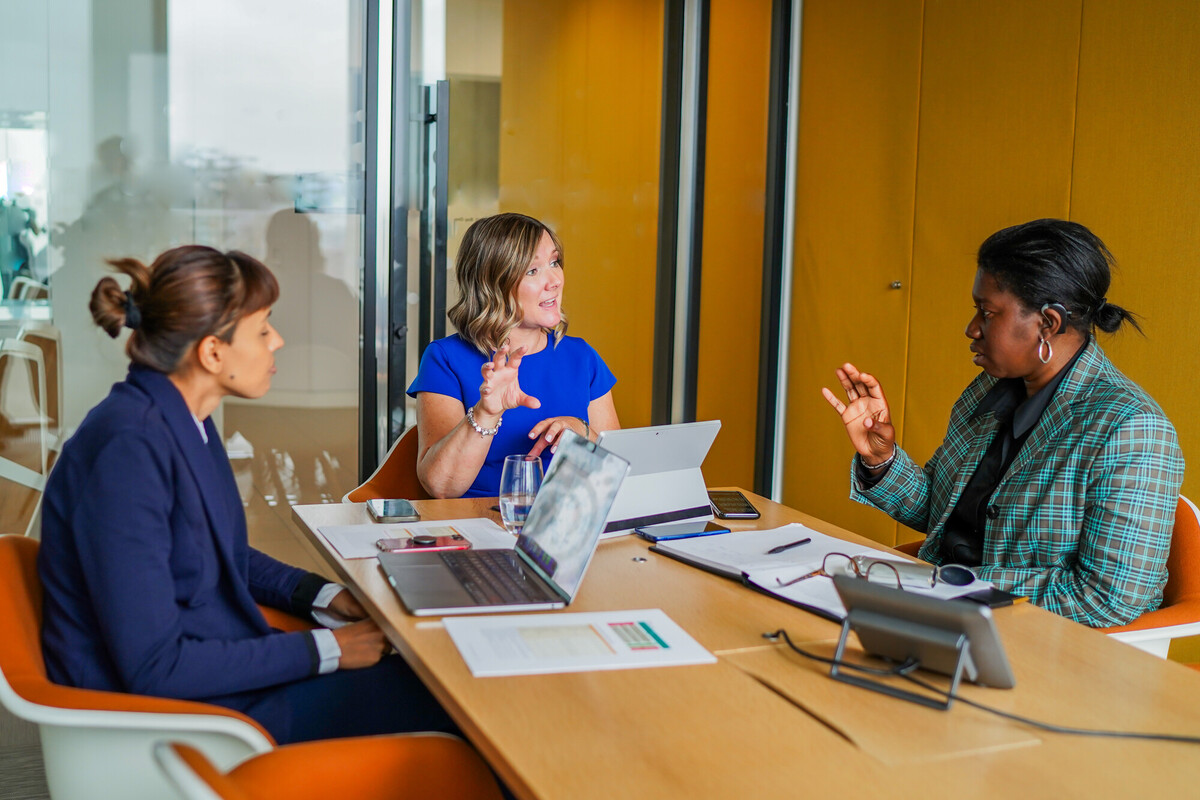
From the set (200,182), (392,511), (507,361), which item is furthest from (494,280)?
Result: (200,182)

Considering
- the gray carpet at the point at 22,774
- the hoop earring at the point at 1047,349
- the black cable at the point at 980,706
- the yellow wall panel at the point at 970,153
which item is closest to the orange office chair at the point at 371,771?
the black cable at the point at 980,706

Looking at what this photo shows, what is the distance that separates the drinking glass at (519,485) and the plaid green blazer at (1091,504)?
2.91ft

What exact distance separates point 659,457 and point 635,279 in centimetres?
250

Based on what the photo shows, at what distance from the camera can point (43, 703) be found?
4.47 feet

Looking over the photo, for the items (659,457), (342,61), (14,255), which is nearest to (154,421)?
(659,457)

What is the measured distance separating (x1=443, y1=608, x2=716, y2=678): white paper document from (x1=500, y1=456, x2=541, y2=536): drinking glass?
516 mm

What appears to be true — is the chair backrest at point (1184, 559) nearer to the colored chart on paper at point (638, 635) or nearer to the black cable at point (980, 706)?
the black cable at point (980, 706)

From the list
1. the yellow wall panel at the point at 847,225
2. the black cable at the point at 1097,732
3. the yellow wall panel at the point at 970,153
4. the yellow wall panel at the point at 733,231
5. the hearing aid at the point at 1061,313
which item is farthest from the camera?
the yellow wall panel at the point at 733,231

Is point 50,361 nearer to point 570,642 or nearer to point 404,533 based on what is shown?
point 404,533

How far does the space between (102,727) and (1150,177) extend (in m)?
2.88

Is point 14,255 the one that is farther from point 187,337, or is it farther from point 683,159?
point 683,159

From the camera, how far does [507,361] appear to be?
2611 millimetres

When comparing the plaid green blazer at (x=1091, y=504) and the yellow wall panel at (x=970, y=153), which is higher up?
the yellow wall panel at (x=970, y=153)

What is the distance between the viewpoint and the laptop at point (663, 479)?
209cm
